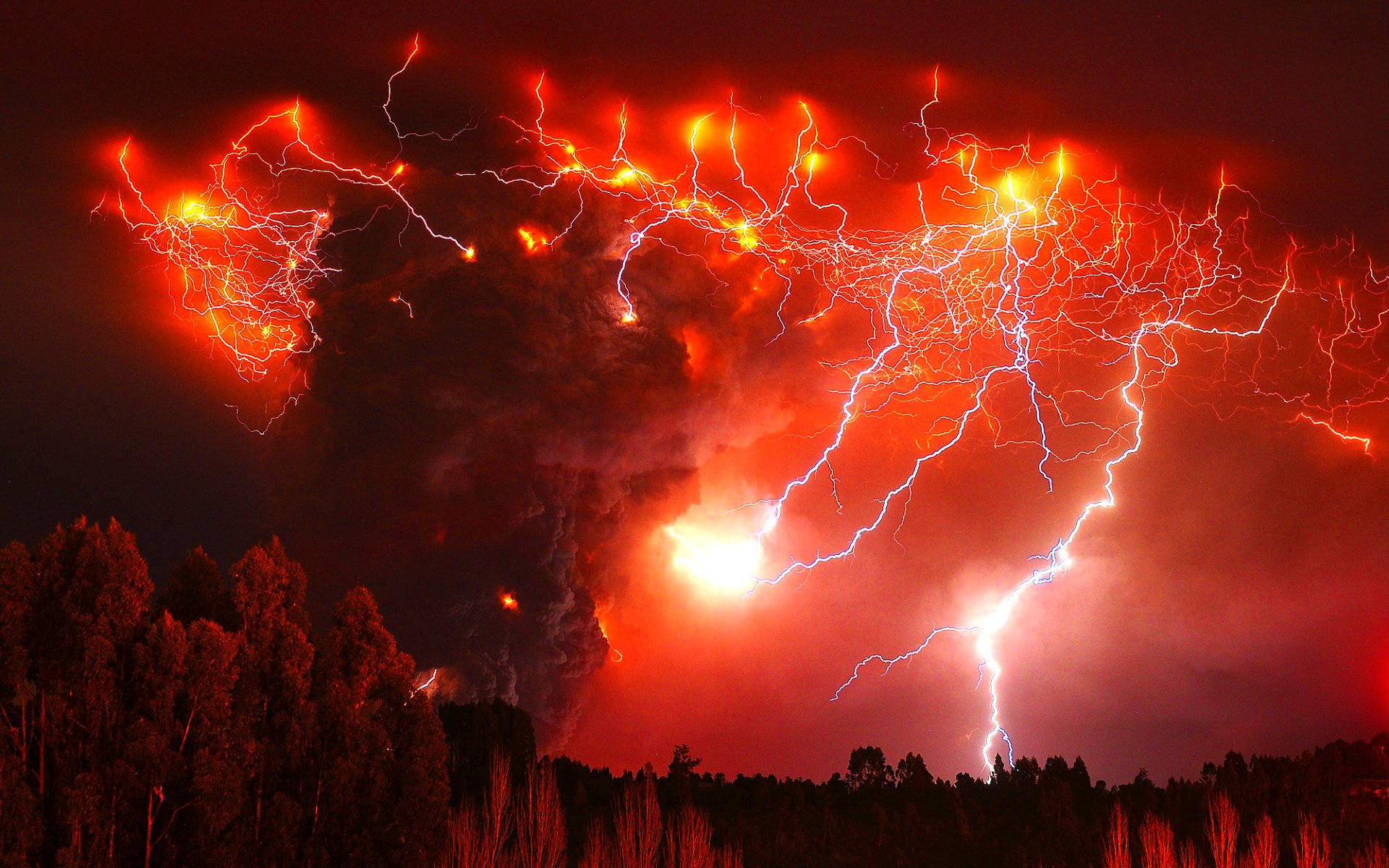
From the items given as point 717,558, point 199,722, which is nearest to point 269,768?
point 199,722

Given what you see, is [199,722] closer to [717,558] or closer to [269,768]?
[269,768]

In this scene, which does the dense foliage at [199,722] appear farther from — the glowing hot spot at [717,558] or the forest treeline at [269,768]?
the glowing hot spot at [717,558]

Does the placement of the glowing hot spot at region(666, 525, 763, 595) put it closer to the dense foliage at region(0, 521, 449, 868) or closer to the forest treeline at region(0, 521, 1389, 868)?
the forest treeline at region(0, 521, 1389, 868)

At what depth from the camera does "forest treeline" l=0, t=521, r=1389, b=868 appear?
1872 cm

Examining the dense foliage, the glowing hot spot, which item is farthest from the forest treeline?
the glowing hot spot

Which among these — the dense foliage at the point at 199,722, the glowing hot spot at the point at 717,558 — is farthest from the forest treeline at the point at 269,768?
the glowing hot spot at the point at 717,558

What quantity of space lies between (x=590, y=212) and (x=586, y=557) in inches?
493

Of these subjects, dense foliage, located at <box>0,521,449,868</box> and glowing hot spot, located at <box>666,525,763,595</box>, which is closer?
dense foliage, located at <box>0,521,449,868</box>

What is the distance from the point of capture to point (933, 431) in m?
40.7

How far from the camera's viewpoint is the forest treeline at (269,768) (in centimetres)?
1872

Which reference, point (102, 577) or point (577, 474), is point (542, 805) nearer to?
point (102, 577)

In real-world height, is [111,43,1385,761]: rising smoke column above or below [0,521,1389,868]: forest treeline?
above

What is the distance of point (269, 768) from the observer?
20.7 metres

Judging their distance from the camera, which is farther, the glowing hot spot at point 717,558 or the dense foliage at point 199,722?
the glowing hot spot at point 717,558
